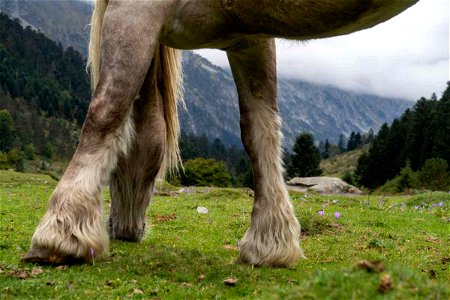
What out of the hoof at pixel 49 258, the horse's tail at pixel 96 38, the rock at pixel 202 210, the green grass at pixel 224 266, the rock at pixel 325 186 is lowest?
the rock at pixel 325 186

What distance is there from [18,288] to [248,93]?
3.30m

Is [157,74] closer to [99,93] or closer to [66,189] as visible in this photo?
[99,93]

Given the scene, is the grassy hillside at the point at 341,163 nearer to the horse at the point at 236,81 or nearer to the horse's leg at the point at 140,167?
the horse's leg at the point at 140,167

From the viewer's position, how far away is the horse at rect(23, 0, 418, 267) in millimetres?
4543

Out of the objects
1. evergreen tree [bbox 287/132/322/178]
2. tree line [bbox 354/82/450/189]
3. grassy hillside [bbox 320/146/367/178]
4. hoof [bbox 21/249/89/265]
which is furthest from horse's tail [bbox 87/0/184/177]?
grassy hillside [bbox 320/146/367/178]

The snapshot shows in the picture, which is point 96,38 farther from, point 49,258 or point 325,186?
point 325,186

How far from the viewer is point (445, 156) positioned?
244 feet

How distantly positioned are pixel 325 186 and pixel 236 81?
29.8 meters

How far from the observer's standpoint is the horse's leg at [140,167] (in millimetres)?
6489

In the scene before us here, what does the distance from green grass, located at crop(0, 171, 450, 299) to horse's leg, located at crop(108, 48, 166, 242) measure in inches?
12.6

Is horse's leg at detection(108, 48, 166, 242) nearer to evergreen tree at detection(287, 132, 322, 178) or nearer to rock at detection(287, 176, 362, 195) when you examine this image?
rock at detection(287, 176, 362, 195)

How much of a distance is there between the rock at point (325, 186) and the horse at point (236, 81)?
87.9ft

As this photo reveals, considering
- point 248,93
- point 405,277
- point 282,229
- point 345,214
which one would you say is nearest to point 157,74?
point 248,93

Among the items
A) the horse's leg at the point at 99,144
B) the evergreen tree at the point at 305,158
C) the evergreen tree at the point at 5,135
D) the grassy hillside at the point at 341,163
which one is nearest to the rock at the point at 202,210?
the horse's leg at the point at 99,144
